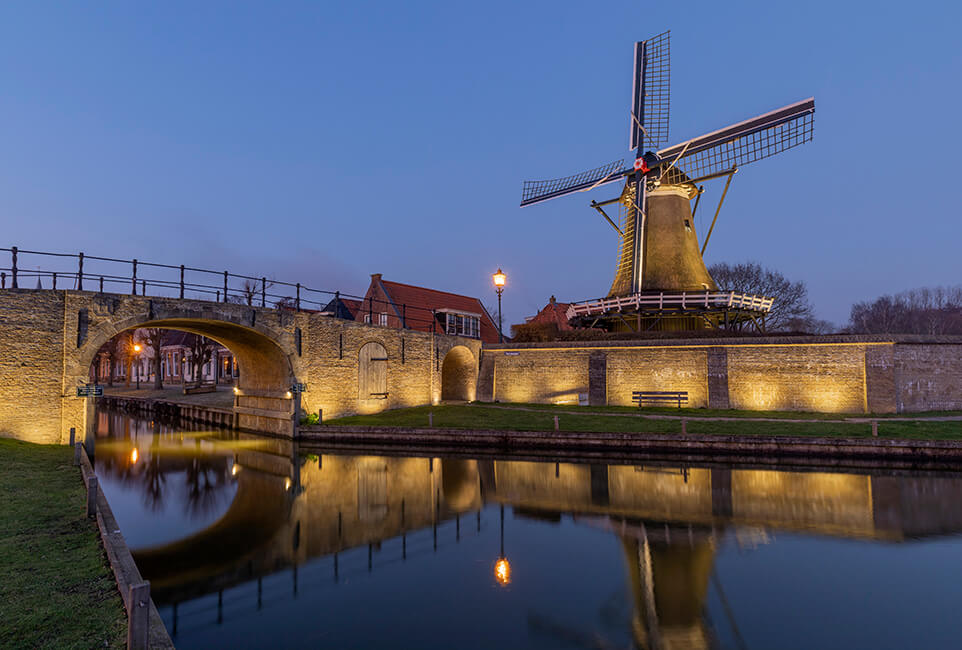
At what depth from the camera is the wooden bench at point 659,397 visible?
2320 cm

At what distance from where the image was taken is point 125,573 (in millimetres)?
5473

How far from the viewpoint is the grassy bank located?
1681 cm

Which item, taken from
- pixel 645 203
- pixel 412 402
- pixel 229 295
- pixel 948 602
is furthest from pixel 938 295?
pixel 229 295

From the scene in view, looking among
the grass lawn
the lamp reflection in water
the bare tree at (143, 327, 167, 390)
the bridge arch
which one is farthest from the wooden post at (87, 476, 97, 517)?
the bare tree at (143, 327, 167, 390)

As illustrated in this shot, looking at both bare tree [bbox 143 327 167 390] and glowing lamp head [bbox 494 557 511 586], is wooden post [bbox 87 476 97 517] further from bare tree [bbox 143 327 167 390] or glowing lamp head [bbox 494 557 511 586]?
bare tree [bbox 143 327 167 390]

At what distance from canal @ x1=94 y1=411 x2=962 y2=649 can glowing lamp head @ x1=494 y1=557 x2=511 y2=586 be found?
0.14ft

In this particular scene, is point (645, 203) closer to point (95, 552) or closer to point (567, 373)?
point (567, 373)

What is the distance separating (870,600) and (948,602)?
106cm

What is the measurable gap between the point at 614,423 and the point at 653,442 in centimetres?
268

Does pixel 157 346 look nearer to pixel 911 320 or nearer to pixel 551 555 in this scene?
pixel 551 555

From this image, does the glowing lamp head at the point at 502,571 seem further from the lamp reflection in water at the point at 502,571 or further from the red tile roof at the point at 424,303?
the red tile roof at the point at 424,303

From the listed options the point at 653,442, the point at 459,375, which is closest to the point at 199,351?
the point at 459,375

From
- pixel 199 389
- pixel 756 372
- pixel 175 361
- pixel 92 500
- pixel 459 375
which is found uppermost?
pixel 175 361

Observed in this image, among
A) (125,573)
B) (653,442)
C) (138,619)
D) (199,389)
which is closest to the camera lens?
(138,619)
